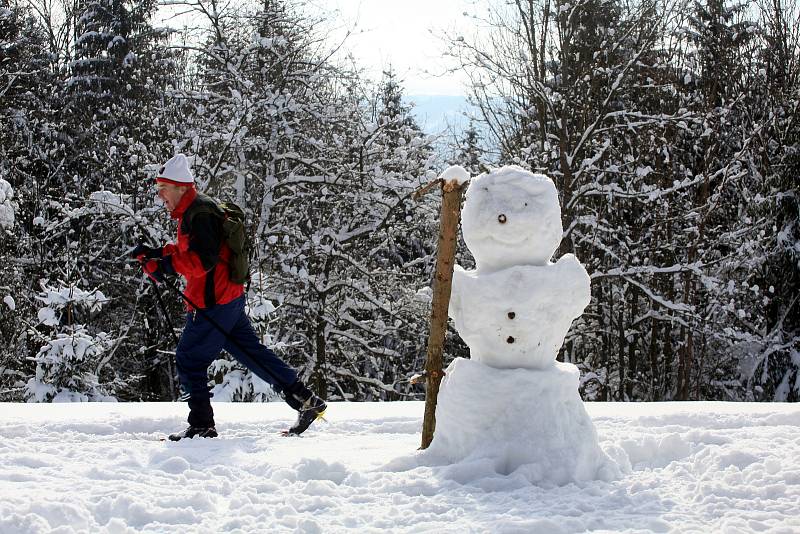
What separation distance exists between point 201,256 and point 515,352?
6.53ft

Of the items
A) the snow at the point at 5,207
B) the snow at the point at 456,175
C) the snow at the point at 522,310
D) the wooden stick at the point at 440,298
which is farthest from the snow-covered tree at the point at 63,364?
the snow at the point at 522,310

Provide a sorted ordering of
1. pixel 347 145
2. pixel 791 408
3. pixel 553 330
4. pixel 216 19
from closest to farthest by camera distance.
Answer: pixel 553 330 < pixel 791 408 < pixel 216 19 < pixel 347 145

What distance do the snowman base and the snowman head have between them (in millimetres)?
623

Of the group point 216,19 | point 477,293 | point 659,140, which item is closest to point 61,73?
point 216,19

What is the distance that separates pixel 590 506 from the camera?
3.60 m

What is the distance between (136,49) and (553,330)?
17412mm

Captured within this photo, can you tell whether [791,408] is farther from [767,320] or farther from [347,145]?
[767,320]

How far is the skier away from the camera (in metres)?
5.19

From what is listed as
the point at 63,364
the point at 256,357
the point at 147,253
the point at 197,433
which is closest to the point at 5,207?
the point at 63,364

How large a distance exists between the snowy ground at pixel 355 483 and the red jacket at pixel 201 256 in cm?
91

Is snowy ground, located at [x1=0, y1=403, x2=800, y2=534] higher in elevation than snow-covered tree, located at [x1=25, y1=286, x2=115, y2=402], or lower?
lower

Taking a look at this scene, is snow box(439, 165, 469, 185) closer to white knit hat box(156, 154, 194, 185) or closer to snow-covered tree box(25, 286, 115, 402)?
white knit hat box(156, 154, 194, 185)

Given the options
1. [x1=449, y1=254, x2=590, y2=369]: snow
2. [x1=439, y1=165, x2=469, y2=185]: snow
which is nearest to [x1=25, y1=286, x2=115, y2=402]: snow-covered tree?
[x1=439, y1=165, x2=469, y2=185]: snow

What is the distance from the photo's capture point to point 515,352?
179 inches
